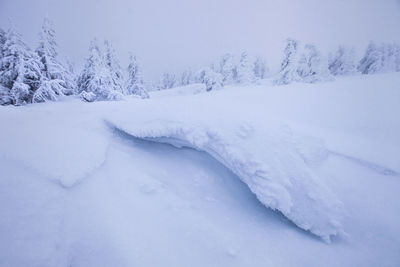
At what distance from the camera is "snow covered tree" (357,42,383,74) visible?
26.2 metres

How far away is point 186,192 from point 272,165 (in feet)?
6.96

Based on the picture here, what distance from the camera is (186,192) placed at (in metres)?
3.98

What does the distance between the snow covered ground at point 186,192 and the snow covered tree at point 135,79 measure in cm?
2026

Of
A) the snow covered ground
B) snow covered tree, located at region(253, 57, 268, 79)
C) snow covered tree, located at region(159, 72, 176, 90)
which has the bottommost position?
snow covered tree, located at region(159, 72, 176, 90)

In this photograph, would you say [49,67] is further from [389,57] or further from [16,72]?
[389,57]

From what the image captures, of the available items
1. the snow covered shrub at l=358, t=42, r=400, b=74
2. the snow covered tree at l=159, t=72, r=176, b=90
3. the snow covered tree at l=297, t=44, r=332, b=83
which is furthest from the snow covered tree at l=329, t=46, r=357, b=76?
the snow covered tree at l=159, t=72, r=176, b=90

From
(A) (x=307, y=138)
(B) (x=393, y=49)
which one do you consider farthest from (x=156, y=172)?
(B) (x=393, y=49)

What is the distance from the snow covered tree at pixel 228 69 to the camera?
32.9m

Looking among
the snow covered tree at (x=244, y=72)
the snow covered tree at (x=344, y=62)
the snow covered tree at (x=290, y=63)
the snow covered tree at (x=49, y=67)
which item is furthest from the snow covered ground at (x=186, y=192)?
the snow covered tree at (x=344, y=62)

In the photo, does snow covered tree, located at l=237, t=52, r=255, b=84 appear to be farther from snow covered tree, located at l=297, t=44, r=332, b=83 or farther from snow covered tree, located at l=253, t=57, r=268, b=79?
snow covered tree, located at l=253, t=57, r=268, b=79

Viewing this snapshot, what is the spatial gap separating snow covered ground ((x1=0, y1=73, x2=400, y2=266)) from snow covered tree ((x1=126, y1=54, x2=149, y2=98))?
798 inches

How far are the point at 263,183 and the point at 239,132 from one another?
4.27 ft

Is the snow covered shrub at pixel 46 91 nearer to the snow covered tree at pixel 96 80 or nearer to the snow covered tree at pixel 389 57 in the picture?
the snow covered tree at pixel 96 80

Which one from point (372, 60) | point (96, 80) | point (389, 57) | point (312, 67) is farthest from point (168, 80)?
point (389, 57)
